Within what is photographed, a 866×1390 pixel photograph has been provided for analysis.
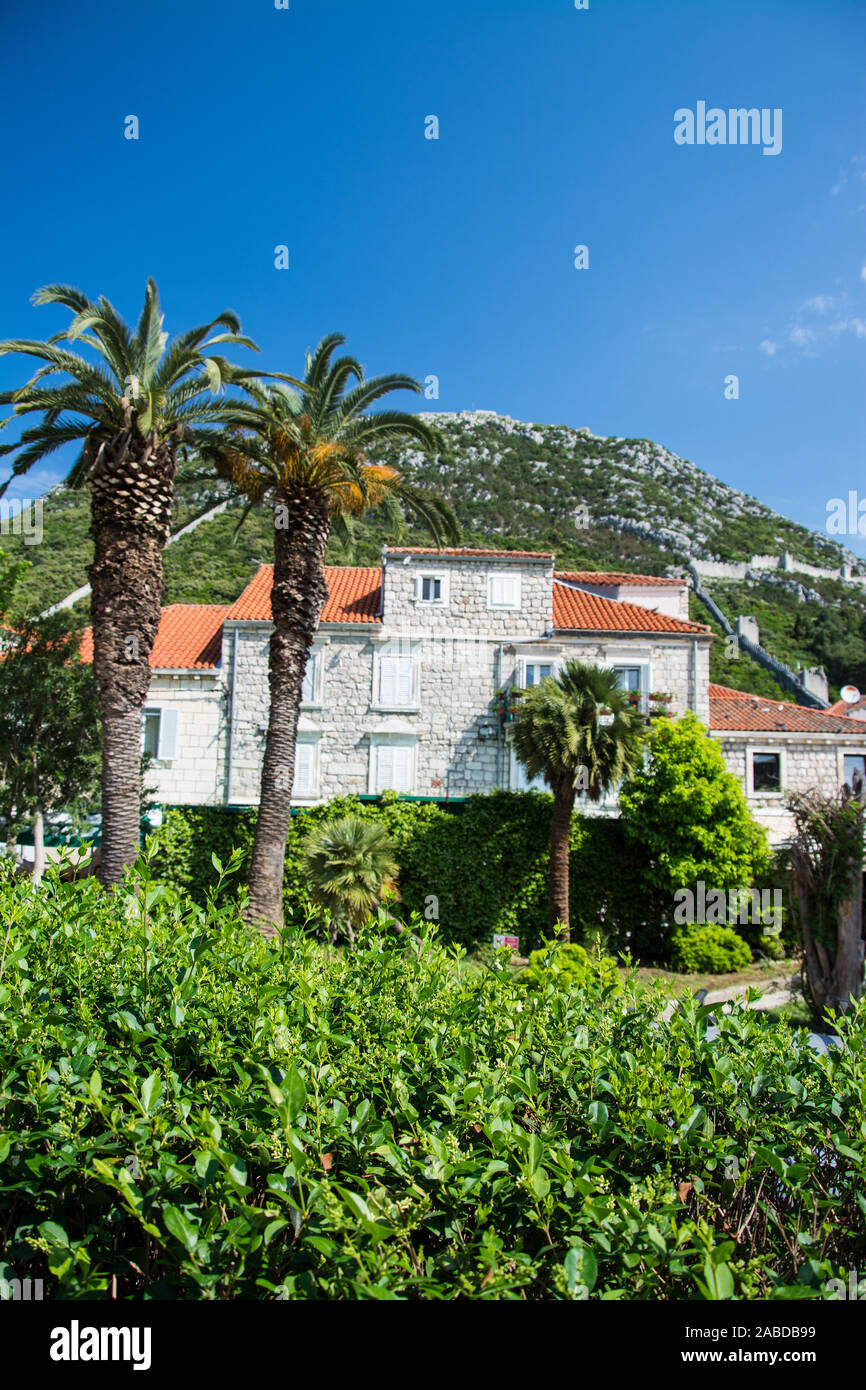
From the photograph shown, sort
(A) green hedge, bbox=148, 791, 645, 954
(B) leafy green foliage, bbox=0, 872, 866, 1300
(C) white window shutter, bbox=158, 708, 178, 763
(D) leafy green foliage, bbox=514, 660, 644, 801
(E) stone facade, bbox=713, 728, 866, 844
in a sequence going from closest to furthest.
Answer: (B) leafy green foliage, bbox=0, 872, 866, 1300 < (D) leafy green foliage, bbox=514, 660, 644, 801 < (A) green hedge, bbox=148, 791, 645, 954 < (E) stone facade, bbox=713, 728, 866, 844 < (C) white window shutter, bbox=158, 708, 178, 763

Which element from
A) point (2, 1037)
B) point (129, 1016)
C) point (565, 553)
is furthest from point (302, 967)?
point (565, 553)

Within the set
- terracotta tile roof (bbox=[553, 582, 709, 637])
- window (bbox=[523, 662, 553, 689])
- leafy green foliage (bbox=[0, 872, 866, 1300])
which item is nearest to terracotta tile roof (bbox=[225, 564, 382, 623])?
window (bbox=[523, 662, 553, 689])

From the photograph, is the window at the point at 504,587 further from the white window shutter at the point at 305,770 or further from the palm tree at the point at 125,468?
the palm tree at the point at 125,468

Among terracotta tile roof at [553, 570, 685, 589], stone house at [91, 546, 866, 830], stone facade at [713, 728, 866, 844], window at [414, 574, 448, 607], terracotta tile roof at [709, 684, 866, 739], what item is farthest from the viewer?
terracotta tile roof at [553, 570, 685, 589]

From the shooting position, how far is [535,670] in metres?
27.7

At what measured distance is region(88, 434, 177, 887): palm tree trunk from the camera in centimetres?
1378

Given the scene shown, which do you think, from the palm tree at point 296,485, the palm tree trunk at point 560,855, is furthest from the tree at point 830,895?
the palm tree at point 296,485

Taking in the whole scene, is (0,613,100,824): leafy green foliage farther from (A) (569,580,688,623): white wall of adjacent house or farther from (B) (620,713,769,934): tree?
(A) (569,580,688,623): white wall of adjacent house

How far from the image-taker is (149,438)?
547 inches

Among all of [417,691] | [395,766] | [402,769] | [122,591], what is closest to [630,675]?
[417,691]

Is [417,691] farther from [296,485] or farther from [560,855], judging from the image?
[296,485]

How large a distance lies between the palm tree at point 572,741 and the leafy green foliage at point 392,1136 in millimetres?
15070

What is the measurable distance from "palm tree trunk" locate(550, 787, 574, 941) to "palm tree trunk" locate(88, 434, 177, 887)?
10.4m

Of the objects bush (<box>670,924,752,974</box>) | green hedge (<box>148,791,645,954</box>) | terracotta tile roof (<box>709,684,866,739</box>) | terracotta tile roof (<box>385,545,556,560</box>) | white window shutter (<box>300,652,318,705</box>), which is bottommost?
bush (<box>670,924,752,974</box>)
